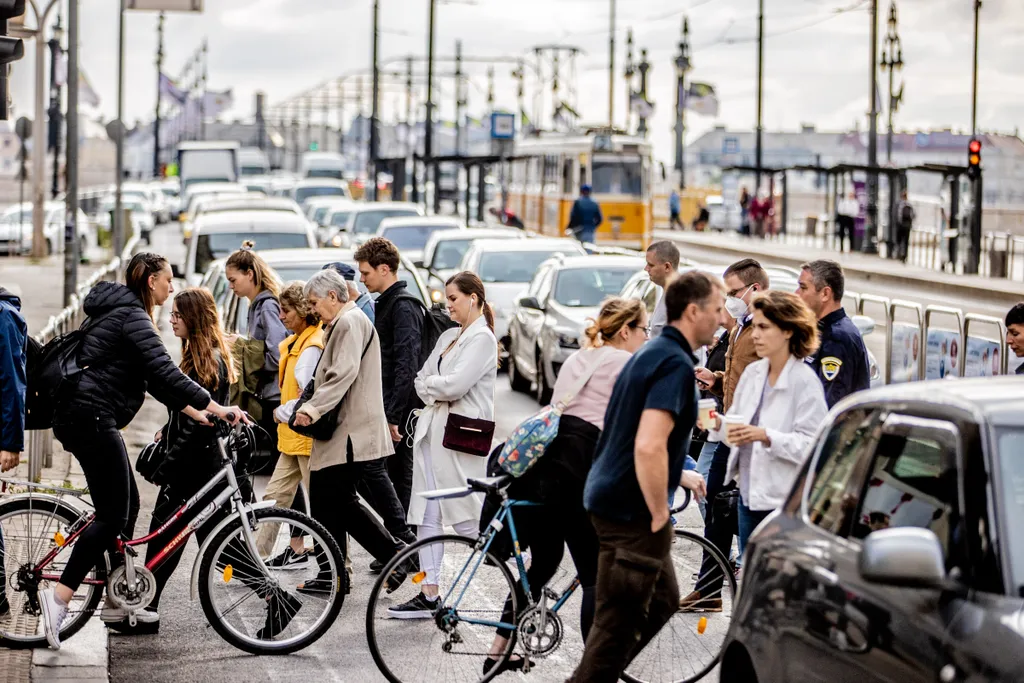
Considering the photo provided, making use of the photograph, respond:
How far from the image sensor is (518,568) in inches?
265

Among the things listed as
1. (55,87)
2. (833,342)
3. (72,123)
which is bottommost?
(833,342)

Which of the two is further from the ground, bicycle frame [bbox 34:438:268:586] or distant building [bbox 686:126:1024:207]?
distant building [bbox 686:126:1024:207]

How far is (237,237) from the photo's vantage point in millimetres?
20328

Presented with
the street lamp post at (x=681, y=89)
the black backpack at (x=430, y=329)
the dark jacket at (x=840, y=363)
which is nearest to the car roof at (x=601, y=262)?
the black backpack at (x=430, y=329)

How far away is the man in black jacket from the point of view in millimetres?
9047

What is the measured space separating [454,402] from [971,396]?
13.2 ft

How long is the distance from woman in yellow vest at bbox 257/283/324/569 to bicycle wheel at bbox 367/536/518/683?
1728 millimetres

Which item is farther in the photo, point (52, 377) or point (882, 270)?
point (882, 270)

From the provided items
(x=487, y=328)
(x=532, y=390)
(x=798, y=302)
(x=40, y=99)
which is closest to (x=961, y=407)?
(x=798, y=302)

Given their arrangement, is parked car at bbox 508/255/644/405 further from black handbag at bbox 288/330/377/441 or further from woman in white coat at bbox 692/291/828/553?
woman in white coat at bbox 692/291/828/553

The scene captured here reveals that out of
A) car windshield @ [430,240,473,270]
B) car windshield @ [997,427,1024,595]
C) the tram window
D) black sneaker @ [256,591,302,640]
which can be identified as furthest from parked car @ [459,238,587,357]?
the tram window

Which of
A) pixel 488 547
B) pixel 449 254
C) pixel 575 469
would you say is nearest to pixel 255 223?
pixel 449 254

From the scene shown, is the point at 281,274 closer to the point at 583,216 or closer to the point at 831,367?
the point at 831,367

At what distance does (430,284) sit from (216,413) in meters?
15.5
